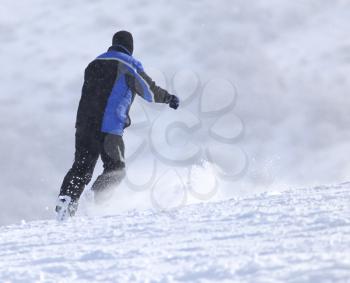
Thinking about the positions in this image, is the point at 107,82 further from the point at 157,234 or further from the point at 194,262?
the point at 194,262

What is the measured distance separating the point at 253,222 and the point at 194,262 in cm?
98

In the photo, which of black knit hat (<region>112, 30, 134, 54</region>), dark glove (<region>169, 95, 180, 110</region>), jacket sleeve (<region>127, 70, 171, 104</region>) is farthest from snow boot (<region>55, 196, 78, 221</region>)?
black knit hat (<region>112, 30, 134, 54</region>)

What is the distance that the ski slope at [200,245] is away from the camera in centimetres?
294

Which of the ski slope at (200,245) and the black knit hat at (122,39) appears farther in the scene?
the black knit hat at (122,39)

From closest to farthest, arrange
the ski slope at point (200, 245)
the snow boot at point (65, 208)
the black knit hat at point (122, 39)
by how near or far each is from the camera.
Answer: the ski slope at point (200, 245)
the snow boot at point (65, 208)
the black knit hat at point (122, 39)

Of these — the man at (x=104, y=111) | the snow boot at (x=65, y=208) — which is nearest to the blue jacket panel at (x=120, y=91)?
the man at (x=104, y=111)

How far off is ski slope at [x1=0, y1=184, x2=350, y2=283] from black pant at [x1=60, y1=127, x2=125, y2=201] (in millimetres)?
822

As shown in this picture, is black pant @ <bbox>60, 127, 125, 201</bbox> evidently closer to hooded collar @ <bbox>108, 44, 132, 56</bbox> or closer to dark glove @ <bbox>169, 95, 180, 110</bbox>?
dark glove @ <bbox>169, 95, 180, 110</bbox>

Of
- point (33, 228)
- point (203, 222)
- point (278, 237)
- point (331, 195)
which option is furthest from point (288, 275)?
point (33, 228)

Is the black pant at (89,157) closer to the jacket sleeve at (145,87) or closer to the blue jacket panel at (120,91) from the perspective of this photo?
the blue jacket panel at (120,91)

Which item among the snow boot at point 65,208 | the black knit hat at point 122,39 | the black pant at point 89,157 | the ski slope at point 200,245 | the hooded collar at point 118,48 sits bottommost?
the ski slope at point 200,245

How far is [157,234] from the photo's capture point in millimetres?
4117

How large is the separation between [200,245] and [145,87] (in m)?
2.71

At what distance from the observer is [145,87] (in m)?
6.07
